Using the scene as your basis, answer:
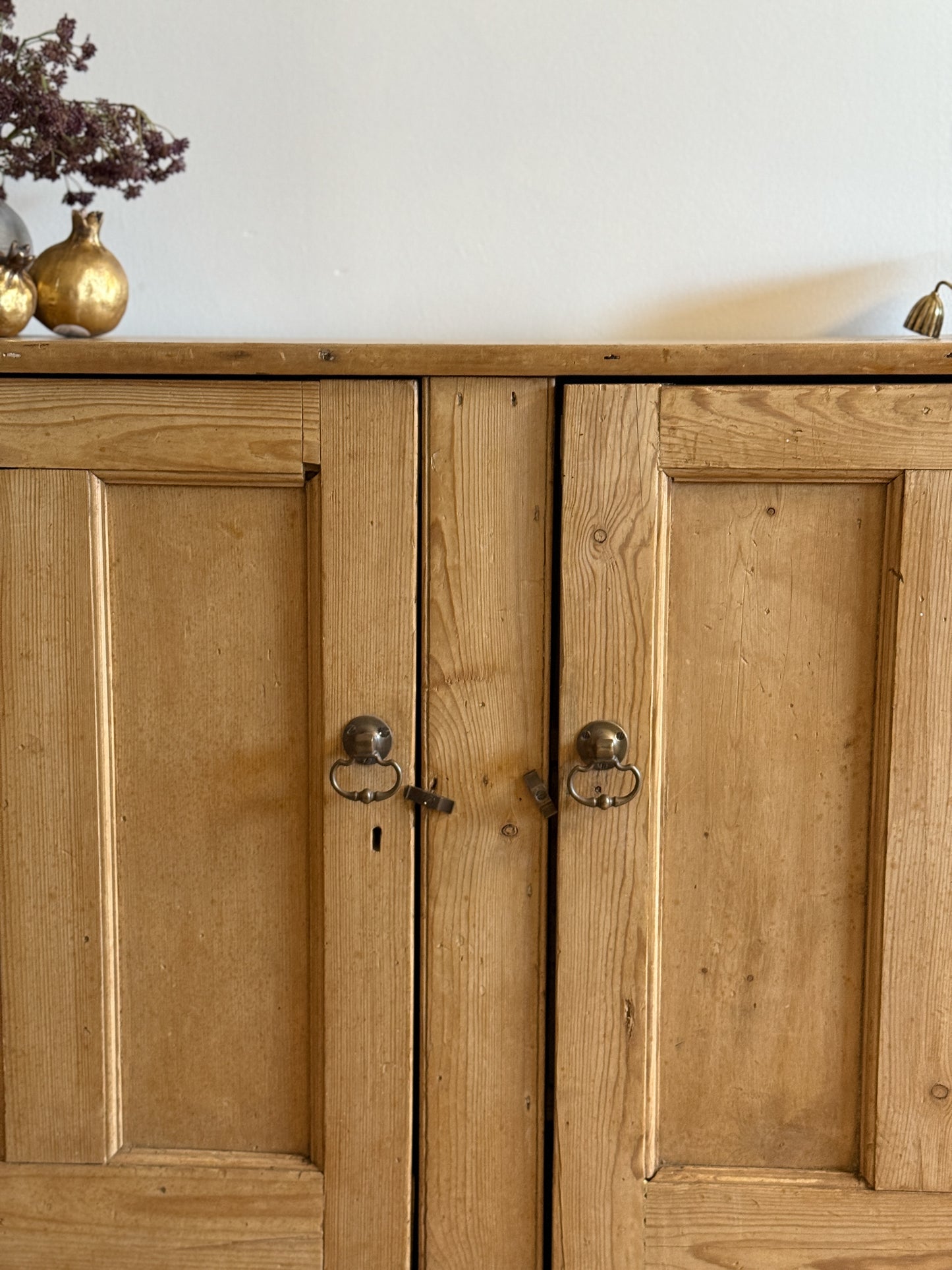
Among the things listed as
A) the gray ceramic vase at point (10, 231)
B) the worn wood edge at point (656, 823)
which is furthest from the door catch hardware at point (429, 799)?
the gray ceramic vase at point (10, 231)

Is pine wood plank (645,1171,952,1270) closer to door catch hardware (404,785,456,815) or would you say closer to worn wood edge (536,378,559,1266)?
worn wood edge (536,378,559,1266)

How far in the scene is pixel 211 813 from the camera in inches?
34.5

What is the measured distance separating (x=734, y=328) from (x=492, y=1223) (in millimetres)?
941

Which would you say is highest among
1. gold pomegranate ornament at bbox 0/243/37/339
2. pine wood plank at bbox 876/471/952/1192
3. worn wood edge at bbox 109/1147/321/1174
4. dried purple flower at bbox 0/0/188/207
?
dried purple flower at bbox 0/0/188/207

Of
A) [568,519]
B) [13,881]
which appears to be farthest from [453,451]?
[13,881]

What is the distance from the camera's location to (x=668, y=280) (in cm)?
117

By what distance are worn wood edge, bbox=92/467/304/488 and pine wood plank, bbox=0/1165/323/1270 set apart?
59cm

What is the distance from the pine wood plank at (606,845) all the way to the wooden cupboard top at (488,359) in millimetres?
29

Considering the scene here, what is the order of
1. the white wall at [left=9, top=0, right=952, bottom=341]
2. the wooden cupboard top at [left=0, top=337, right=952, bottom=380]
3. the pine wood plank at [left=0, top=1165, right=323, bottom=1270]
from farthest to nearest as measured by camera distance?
the white wall at [left=9, top=0, right=952, bottom=341] < the pine wood plank at [left=0, top=1165, right=323, bottom=1270] < the wooden cupboard top at [left=0, top=337, right=952, bottom=380]

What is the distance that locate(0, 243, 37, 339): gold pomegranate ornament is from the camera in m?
0.90

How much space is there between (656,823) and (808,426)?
0.34 meters

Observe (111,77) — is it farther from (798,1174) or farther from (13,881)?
(798,1174)

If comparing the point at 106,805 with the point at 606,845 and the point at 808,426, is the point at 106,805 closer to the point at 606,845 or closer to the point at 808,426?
the point at 606,845

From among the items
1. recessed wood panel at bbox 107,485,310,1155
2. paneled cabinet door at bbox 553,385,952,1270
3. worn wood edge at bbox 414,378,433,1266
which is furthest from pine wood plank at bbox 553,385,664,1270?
recessed wood panel at bbox 107,485,310,1155
